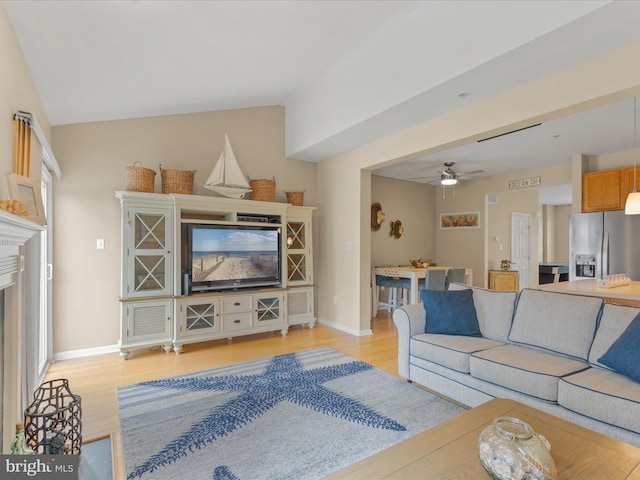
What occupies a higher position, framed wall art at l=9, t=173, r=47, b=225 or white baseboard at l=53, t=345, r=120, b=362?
framed wall art at l=9, t=173, r=47, b=225

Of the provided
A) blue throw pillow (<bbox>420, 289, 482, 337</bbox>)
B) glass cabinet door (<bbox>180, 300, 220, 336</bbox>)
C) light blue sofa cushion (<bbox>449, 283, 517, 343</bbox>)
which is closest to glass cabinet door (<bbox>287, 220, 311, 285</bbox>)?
glass cabinet door (<bbox>180, 300, 220, 336</bbox>)

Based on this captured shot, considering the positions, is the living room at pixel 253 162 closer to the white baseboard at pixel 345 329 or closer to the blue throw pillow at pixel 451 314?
the white baseboard at pixel 345 329

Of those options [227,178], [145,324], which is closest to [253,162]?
[227,178]

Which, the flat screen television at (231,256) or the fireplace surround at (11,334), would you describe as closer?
the fireplace surround at (11,334)

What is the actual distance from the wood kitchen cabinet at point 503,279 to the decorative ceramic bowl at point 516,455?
6090 mm

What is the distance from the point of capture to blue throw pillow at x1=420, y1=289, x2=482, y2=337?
2920mm

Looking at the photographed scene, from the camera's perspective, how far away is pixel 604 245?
430cm

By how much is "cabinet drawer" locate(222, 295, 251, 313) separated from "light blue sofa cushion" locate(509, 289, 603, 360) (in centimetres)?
296

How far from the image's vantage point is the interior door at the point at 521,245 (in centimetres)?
716

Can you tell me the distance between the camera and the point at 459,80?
2.67 meters

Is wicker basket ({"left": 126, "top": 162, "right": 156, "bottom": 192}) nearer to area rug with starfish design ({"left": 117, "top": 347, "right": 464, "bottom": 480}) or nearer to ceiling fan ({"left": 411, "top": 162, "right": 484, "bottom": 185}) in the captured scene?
area rug with starfish design ({"left": 117, "top": 347, "right": 464, "bottom": 480})

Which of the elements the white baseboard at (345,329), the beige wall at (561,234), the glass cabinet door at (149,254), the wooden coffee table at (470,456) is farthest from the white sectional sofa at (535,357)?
the beige wall at (561,234)

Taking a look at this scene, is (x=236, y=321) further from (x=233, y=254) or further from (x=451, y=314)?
(x=451, y=314)

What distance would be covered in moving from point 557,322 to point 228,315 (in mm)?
3389
